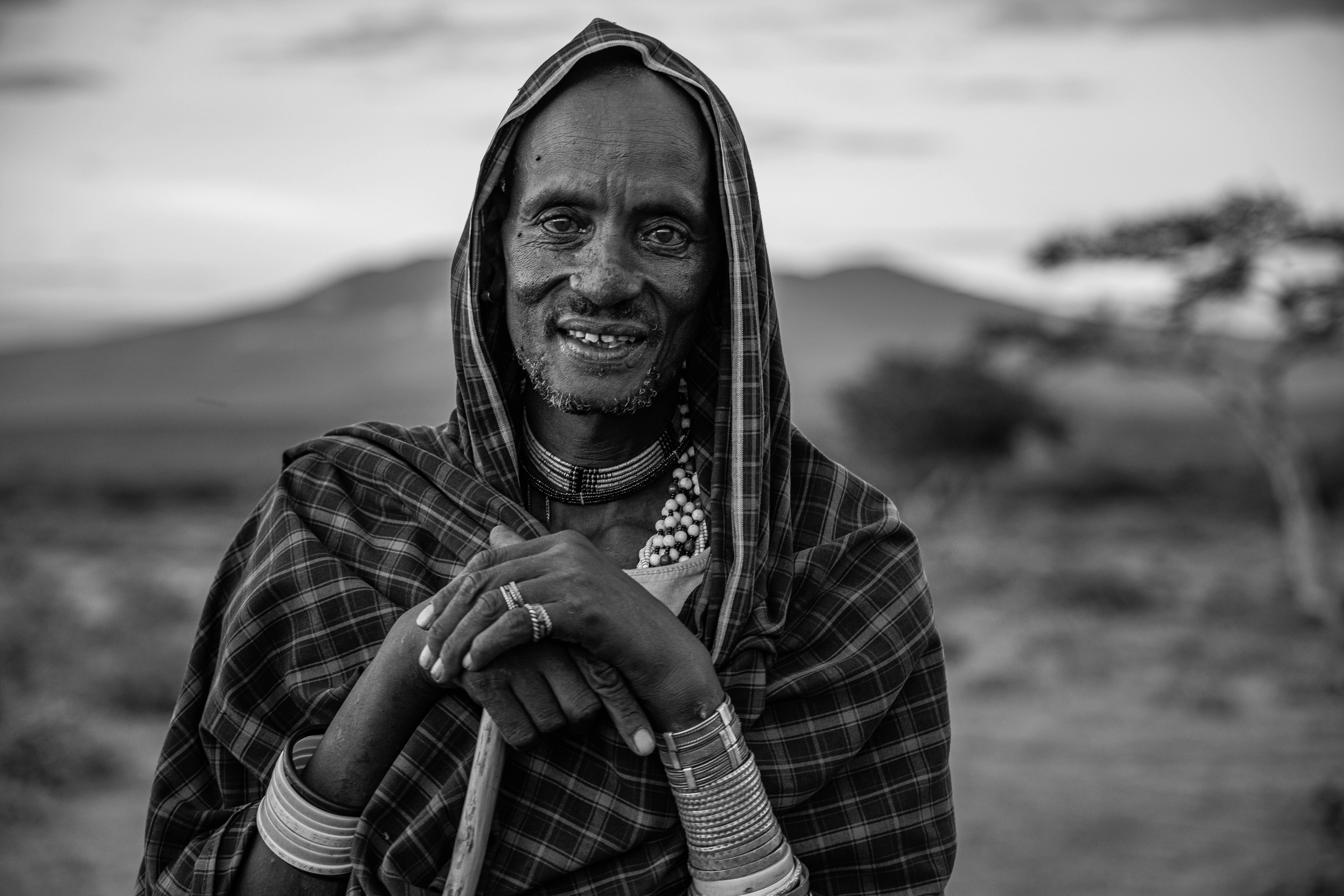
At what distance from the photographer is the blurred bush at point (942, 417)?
2261 centimetres

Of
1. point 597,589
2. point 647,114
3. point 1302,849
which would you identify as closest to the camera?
point 597,589

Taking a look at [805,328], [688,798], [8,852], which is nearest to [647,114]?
[688,798]

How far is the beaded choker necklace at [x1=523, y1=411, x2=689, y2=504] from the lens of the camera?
2467mm

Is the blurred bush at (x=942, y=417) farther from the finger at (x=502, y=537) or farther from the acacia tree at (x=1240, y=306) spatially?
the finger at (x=502, y=537)

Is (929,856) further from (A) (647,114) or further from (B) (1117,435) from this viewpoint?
(B) (1117,435)

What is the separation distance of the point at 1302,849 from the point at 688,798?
9.29 meters

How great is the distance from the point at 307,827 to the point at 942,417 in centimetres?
2132

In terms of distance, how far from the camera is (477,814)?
79.4 inches

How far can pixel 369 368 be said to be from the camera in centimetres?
5103

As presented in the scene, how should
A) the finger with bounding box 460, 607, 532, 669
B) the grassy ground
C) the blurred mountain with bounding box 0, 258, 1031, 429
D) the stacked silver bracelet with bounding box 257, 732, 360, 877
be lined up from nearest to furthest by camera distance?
1. the finger with bounding box 460, 607, 532, 669
2. the stacked silver bracelet with bounding box 257, 732, 360, 877
3. the grassy ground
4. the blurred mountain with bounding box 0, 258, 1031, 429

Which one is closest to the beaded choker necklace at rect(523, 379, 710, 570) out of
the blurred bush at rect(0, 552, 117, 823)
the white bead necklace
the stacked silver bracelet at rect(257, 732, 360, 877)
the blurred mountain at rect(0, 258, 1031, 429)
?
the white bead necklace

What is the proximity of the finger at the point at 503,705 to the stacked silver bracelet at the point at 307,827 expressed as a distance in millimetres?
338

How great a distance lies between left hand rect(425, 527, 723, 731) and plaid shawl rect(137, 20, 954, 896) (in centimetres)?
19

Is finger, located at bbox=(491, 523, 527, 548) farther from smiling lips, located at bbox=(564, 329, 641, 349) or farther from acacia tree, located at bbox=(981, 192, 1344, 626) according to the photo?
acacia tree, located at bbox=(981, 192, 1344, 626)
